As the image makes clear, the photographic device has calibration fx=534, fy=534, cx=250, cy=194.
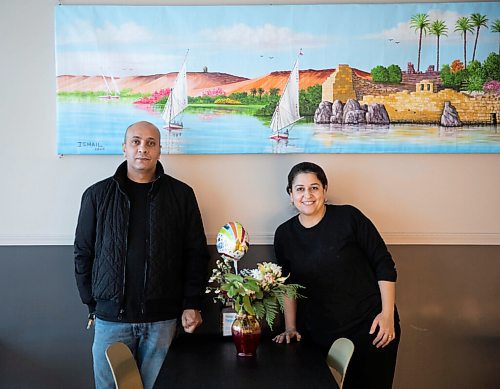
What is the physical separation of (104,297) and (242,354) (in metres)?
0.67

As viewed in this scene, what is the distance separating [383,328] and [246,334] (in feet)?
2.10

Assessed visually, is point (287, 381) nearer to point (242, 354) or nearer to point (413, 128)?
point (242, 354)

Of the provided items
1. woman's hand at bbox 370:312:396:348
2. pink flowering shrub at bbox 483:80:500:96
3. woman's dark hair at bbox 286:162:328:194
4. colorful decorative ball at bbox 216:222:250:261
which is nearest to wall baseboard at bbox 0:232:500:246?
colorful decorative ball at bbox 216:222:250:261

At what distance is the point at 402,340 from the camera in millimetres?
2855

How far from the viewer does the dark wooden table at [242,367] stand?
6.60 feet

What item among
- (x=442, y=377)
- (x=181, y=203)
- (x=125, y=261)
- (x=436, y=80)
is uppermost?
(x=436, y=80)

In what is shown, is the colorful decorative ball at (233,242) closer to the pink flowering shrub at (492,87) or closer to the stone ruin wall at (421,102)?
the stone ruin wall at (421,102)

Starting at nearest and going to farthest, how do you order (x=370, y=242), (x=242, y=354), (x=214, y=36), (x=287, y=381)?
(x=287, y=381)
(x=242, y=354)
(x=370, y=242)
(x=214, y=36)

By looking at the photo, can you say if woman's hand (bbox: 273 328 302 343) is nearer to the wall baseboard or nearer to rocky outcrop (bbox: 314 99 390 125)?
the wall baseboard

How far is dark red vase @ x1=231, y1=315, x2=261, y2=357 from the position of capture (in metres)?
2.26

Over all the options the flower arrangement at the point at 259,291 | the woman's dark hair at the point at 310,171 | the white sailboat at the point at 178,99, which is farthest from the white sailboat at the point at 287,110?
the flower arrangement at the point at 259,291

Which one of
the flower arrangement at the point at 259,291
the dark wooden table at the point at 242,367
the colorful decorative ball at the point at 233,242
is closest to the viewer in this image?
the dark wooden table at the point at 242,367

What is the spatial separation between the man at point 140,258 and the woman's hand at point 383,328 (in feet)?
2.70

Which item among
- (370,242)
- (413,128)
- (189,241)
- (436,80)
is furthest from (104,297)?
(436,80)
